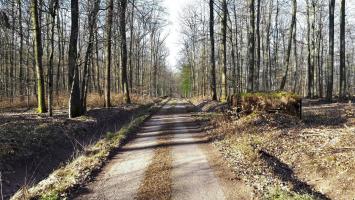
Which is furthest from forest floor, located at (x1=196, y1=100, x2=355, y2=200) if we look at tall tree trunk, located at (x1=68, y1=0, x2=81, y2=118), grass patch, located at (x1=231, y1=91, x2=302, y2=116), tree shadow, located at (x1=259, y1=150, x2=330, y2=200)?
tall tree trunk, located at (x1=68, y1=0, x2=81, y2=118)

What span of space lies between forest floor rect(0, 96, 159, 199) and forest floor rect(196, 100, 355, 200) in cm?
529

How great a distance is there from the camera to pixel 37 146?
1423 centimetres

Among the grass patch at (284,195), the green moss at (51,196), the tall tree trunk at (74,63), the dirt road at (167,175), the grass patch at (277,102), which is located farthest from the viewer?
the tall tree trunk at (74,63)

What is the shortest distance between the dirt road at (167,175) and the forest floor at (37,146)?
1953 millimetres

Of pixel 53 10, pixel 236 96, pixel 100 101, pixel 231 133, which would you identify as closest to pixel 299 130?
pixel 231 133

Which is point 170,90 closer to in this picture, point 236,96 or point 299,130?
point 236,96

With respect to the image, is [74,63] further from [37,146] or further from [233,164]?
[233,164]

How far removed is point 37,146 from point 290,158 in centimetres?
898

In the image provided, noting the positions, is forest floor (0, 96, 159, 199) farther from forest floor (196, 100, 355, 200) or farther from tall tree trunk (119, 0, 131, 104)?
tall tree trunk (119, 0, 131, 104)

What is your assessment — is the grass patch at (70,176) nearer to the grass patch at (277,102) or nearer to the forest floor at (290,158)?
the forest floor at (290,158)

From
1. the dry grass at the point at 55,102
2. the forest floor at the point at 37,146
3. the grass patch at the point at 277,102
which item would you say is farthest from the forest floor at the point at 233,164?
the dry grass at the point at 55,102

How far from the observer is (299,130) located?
14234mm

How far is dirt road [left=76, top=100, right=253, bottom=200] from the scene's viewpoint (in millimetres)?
8070

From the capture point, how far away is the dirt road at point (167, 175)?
26.5 feet
